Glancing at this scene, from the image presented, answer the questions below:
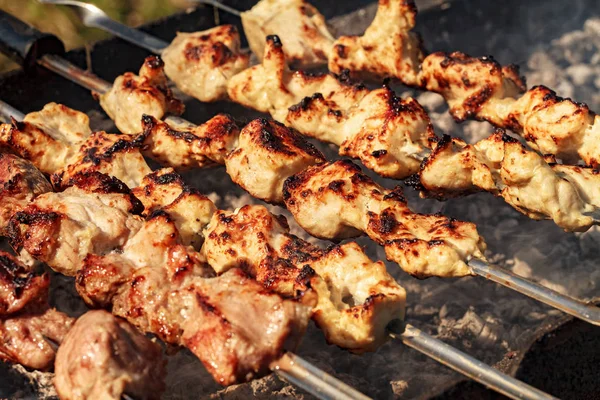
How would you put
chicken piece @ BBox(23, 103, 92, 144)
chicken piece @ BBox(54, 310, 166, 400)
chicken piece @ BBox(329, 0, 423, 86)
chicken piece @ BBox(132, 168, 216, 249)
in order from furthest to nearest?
1. chicken piece @ BBox(329, 0, 423, 86)
2. chicken piece @ BBox(23, 103, 92, 144)
3. chicken piece @ BBox(132, 168, 216, 249)
4. chicken piece @ BBox(54, 310, 166, 400)

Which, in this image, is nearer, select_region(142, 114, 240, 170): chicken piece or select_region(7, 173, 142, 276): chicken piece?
select_region(7, 173, 142, 276): chicken piece

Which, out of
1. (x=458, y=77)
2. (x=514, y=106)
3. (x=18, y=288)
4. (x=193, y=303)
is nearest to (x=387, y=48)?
(x=458, y=77)

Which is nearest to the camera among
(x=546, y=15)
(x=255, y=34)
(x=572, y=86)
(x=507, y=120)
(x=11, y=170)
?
(x=11, y=170)

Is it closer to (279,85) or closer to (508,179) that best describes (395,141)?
(508,179)

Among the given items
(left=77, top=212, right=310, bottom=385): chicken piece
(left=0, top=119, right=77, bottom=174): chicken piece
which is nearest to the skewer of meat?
(left=77, top=212, right=310, bottom=385): chicken piece

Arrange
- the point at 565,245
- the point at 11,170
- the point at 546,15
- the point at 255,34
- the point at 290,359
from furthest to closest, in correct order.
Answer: the point at 546,15
the point at 255,34
the point at 565,245
the point at 11,170
the point at 290,359

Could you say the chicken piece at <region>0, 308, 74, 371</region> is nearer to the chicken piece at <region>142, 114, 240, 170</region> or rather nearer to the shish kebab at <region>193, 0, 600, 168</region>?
the chicken piece at <region>142, 114, 240, 170</region>

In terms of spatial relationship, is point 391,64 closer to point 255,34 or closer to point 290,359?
point 255,34

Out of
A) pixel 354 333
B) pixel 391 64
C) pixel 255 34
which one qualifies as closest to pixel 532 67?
pixel 391 64
